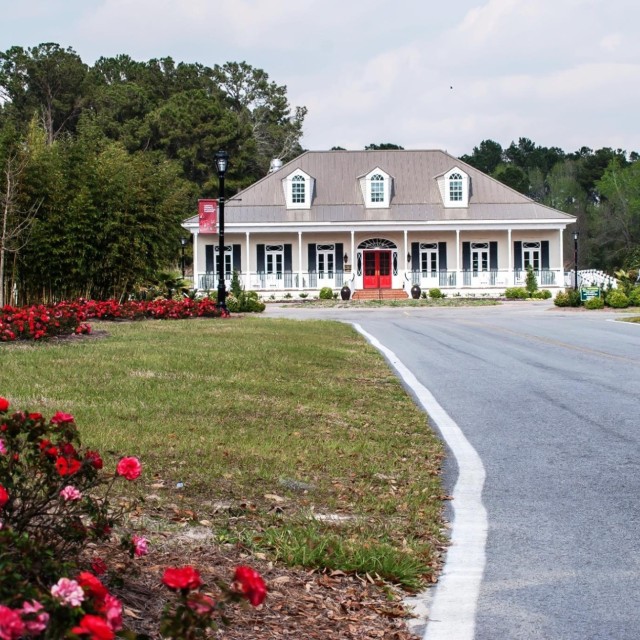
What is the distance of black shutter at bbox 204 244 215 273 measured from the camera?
46875 mm

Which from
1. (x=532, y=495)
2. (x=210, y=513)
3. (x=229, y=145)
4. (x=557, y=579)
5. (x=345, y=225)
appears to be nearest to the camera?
(x=557, y=579)

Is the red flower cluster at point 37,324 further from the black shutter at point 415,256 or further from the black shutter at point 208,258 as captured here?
the black shutter at point 415,256

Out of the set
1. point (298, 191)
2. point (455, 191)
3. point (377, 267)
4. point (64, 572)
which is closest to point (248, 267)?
point (298, 191)

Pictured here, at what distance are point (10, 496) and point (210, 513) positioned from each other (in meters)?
1.97

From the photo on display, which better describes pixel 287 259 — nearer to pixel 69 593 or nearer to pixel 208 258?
pixel 208 258

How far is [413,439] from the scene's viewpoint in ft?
26.8

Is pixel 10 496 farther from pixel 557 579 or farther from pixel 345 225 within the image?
pixel 345 225

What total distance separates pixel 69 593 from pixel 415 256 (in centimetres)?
4526

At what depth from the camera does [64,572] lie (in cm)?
288

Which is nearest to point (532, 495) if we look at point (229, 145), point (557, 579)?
point (557, 579)

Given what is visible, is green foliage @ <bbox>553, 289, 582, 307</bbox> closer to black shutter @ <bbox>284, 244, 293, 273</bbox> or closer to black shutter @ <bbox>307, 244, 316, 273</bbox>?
black shutter @ <bbox>307, 244, 316, 273</bbox>

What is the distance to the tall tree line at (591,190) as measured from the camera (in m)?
75.2

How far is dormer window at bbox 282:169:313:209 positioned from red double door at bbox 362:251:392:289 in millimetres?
4163

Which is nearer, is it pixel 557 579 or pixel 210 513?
pixel 557 579
